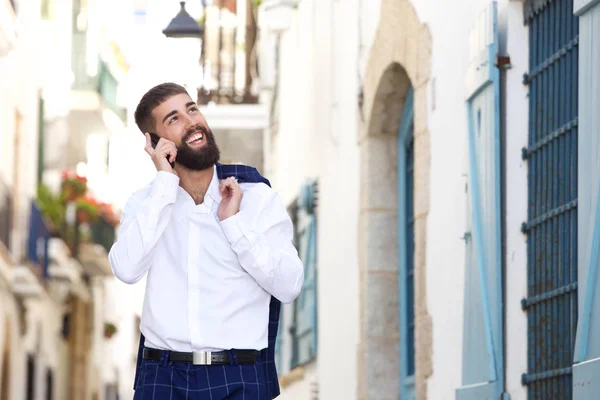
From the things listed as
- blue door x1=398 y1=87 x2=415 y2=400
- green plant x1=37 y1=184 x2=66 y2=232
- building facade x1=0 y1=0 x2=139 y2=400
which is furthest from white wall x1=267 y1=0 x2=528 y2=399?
green plant x1=37 y1=184 x2=66 y2=232

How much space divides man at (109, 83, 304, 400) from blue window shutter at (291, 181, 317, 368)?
8.25 meters

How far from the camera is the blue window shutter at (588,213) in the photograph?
17.8ft

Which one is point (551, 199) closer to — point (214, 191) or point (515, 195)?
point (515, 195)

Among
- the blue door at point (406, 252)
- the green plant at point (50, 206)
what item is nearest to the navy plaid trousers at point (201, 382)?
the blue door at point (406, 252)

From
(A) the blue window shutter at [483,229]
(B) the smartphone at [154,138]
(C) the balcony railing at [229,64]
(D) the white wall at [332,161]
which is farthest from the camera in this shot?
(C) the balcony railing at [229,64]

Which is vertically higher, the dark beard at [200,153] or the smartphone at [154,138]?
the smartphone at [154,138]

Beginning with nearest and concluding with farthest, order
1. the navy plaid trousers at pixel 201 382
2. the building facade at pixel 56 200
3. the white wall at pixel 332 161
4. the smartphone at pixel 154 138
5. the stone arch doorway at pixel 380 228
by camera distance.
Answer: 1. the navy plaid trousers at pixel 201 382
2. the smartphone at pixel 154 138
3. the stone arch doorway at pixel 380 228
4. the white wall at pixel 332 161
5. the building facade at pixel 56 200

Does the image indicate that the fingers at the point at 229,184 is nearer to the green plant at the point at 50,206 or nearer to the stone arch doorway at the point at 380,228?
the stone arch doorway at the point at 380,228

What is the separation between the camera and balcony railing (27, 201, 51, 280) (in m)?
22.5

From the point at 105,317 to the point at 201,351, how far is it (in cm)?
3336

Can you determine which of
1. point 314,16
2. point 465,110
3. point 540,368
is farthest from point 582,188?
point 314,16

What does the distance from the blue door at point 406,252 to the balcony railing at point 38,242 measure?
41.0 feet

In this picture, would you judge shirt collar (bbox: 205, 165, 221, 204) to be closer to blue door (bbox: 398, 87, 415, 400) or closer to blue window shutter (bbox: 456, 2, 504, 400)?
blue window shutter (bbox: 456, 2, 504, 400)

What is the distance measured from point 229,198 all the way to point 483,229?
2.46m
